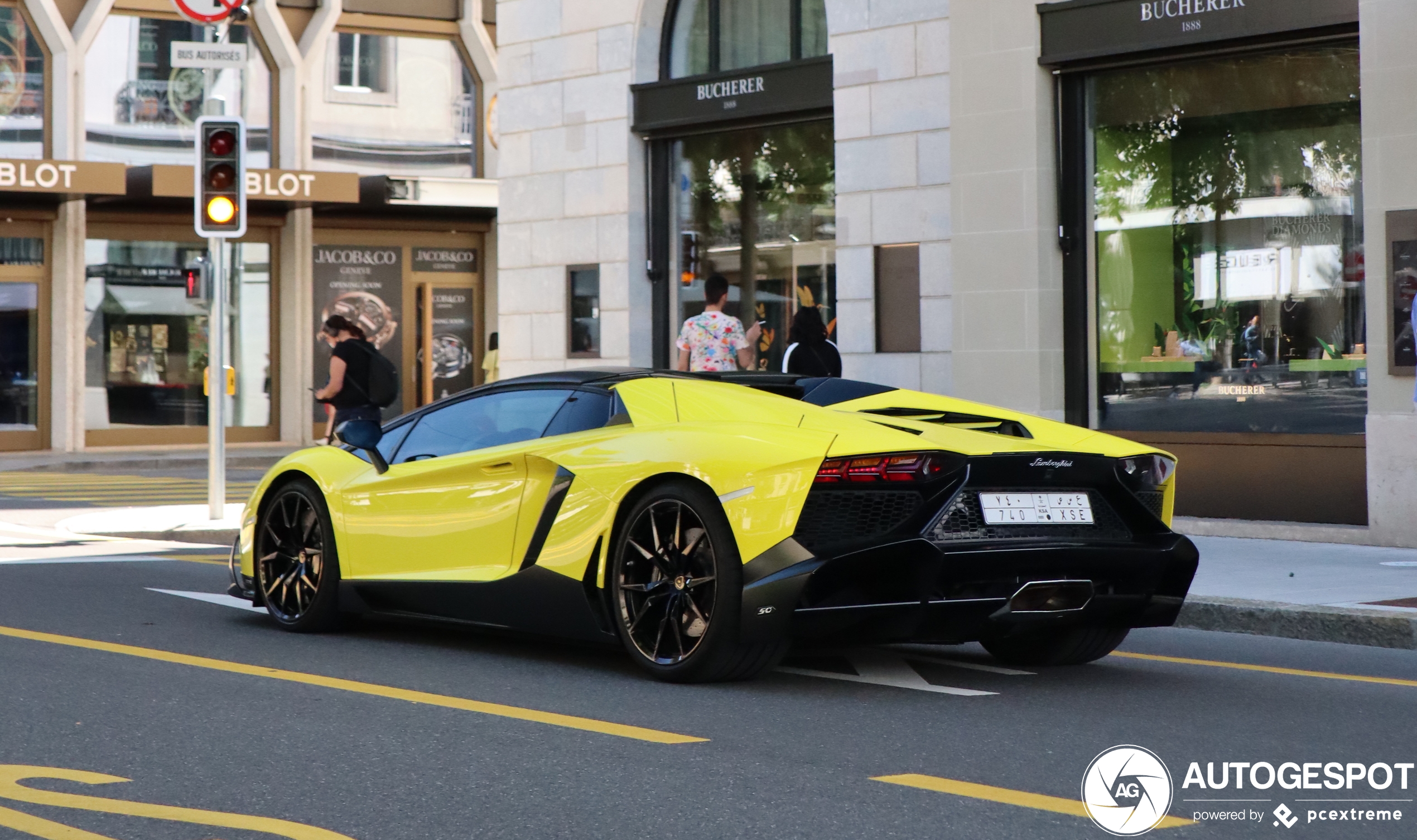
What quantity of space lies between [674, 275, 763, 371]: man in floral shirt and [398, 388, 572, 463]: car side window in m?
5.34

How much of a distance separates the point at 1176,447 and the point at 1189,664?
5779mm

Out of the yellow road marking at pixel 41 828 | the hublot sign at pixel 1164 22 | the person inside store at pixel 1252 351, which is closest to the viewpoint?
the yellow road marking at pixel 41 828

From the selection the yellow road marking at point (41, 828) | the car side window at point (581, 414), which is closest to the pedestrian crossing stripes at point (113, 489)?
the car side window at point (581, 414)

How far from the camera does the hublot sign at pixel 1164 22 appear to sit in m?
12.0

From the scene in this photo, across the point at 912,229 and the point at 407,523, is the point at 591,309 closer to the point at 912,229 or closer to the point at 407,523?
the point at 912,229

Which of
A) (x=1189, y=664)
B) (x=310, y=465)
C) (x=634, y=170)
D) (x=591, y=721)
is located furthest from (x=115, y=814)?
(x=634, y=170)

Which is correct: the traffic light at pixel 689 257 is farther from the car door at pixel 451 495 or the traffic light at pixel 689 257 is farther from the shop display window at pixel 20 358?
the shop display window at pixel 20 358

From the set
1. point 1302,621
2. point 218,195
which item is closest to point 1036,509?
point 1302,621

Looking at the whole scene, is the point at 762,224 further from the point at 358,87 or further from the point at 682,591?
the point at 358,87

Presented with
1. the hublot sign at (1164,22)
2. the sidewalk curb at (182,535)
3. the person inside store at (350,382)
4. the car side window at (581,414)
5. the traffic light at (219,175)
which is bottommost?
the sidewalk curb at (182,535)

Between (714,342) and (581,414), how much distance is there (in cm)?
607

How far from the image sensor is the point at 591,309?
57.4 ft

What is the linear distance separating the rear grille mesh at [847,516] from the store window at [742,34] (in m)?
9.98

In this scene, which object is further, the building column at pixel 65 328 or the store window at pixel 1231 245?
the building column at pixel 65 328
